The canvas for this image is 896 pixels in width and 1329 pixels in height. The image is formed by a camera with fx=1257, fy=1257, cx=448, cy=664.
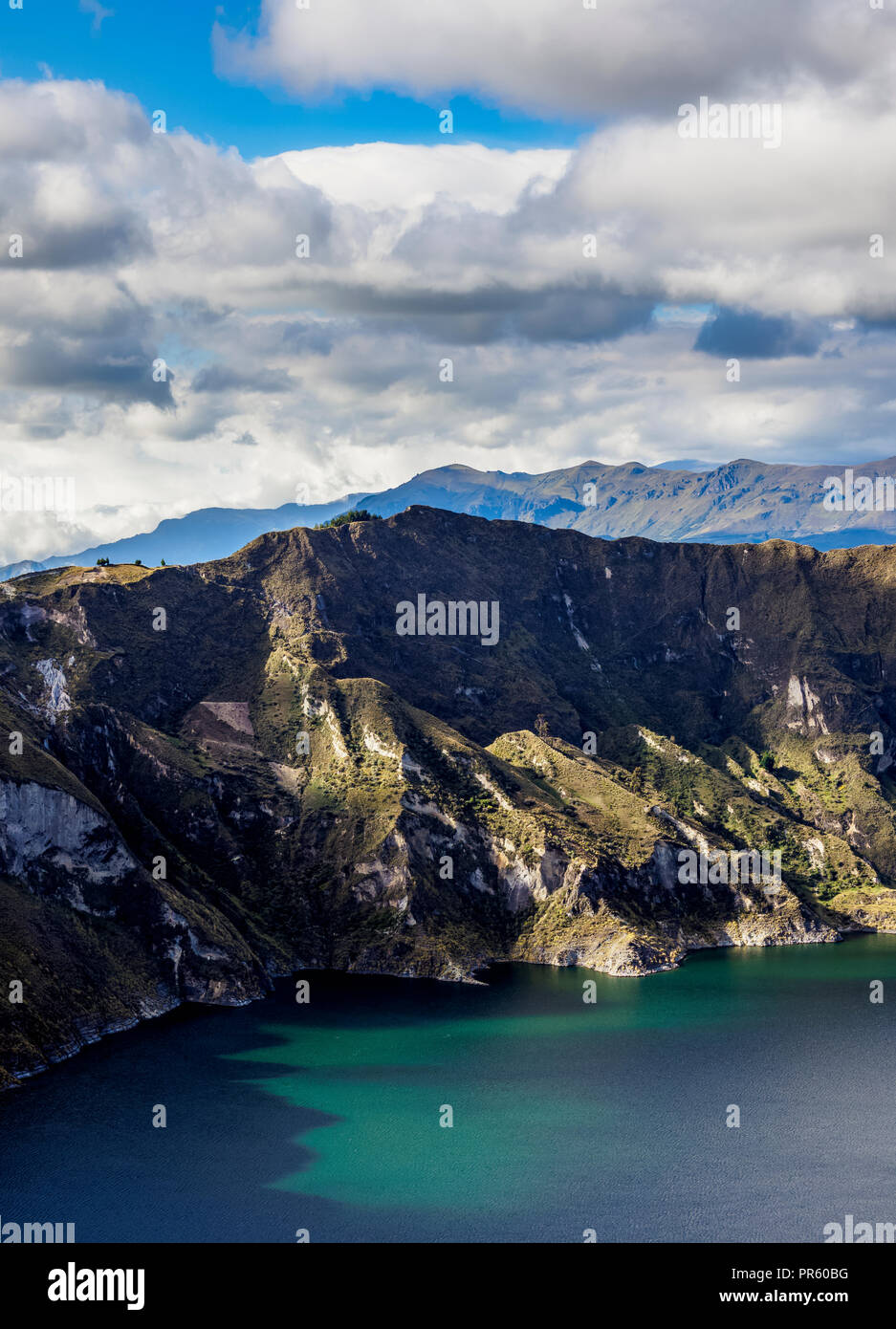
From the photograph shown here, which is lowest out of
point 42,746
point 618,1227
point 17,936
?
point 618,1227

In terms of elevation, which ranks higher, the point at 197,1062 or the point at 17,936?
the point at 17,936
